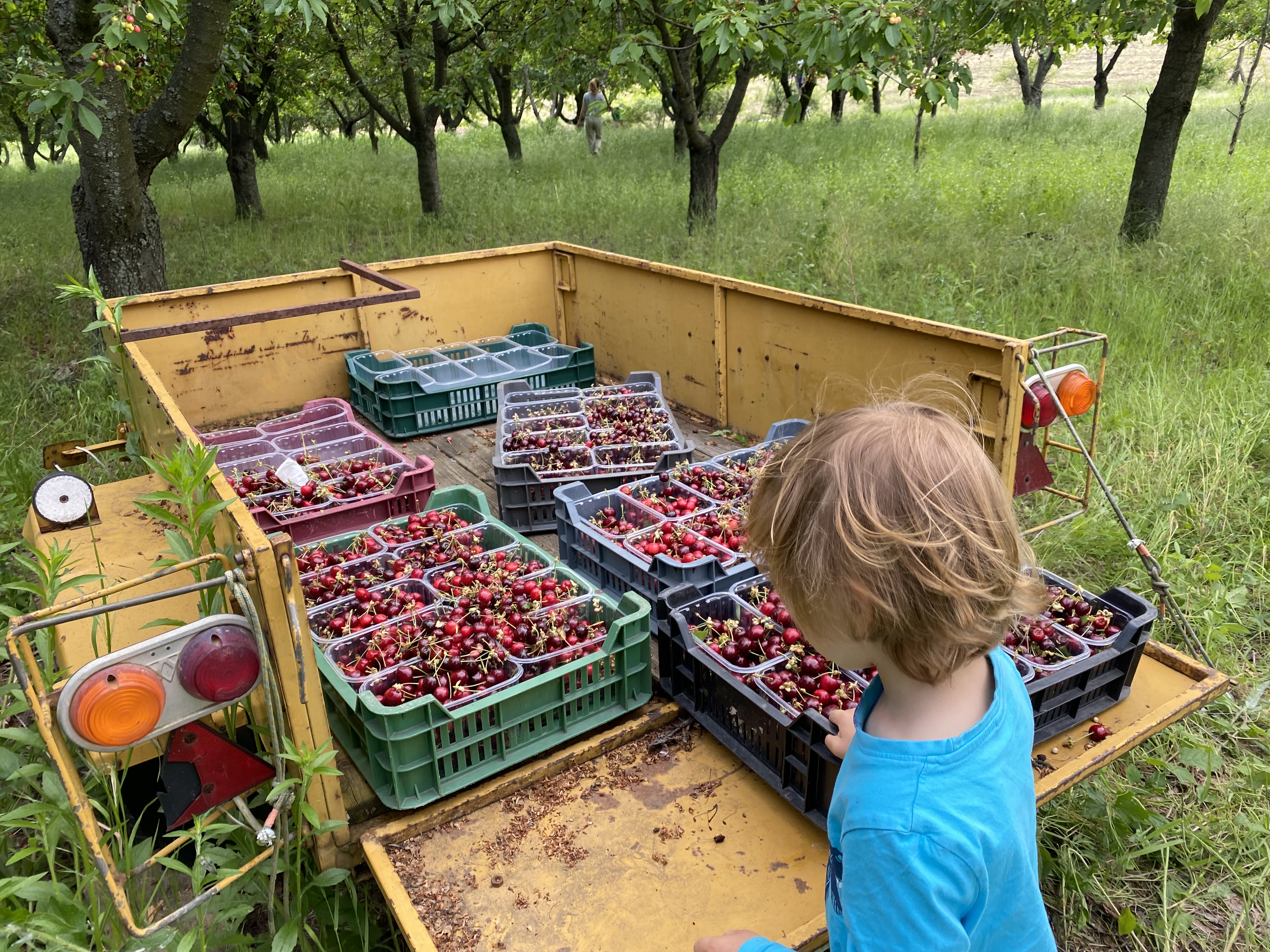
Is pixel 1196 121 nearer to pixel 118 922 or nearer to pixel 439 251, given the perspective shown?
pixel 439 251

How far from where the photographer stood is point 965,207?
34.4 ft

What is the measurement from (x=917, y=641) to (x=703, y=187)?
9.72 metres

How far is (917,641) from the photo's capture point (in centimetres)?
125

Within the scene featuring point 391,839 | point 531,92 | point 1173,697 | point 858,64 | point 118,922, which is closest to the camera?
point 118,922

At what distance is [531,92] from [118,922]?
75.5 feet

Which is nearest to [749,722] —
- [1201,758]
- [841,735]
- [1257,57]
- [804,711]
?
[804,711]

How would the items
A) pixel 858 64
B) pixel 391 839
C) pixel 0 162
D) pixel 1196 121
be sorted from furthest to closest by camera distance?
pixel 0 162, pixel 1196 121, pixel 858 64, pixel 391 839

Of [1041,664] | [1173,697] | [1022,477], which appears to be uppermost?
[1022,477]

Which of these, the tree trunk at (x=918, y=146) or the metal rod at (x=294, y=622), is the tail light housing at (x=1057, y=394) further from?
the tree trunk at (x=918, y=146)

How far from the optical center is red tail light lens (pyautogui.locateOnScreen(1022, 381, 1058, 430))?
10.6 ft

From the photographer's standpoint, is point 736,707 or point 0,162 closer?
point 736,707

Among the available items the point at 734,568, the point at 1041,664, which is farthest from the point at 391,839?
the point at 1041,664

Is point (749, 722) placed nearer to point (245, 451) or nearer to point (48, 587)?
point (48, 587)

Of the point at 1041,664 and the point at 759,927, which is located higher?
the point at 1041,664
